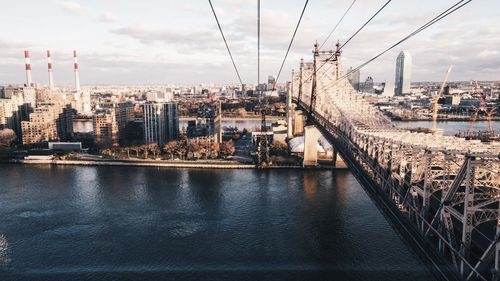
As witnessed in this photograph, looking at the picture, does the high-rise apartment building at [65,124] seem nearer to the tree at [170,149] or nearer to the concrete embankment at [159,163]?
the concrete embankment at [159,163]

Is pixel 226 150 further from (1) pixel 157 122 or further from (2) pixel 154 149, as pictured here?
(1) pixel 157 122

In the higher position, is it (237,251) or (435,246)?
(435,246)

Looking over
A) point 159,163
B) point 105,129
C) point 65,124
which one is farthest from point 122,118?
point 159,163

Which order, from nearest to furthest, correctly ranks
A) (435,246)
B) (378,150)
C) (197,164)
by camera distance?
1. (435,246)
2. (378,150)
3. (197,164)

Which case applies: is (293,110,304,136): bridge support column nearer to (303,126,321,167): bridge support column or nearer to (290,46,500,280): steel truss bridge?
(303,126,321,167): bridge support column

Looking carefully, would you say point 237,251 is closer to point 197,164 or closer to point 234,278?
point 234,278

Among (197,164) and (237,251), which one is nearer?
(237,251)

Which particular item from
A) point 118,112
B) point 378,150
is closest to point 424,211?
point 378,150

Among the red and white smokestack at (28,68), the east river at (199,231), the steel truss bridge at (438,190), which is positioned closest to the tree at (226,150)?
A: the east river at (199,231)
